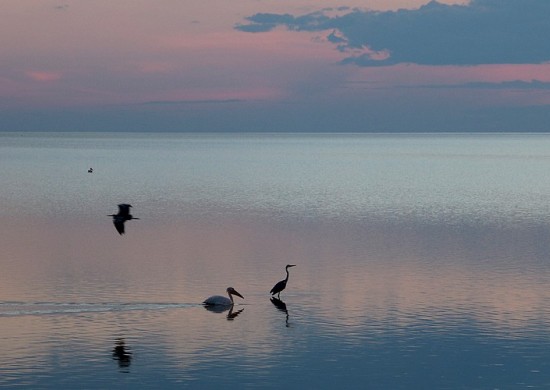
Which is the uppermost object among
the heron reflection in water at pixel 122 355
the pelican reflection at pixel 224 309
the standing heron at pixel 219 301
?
the standing heron at pixel 219 301

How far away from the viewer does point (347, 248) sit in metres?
48.0

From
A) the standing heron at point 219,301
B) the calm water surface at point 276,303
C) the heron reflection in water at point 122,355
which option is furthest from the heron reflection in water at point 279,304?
the heron reflection in water at point 122,355

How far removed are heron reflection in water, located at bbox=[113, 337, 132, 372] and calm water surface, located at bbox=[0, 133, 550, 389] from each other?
8 centimetres

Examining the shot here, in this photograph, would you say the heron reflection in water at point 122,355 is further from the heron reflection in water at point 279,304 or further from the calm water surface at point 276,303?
the heron reflection in water at point 279,304

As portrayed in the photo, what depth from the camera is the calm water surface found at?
83.7 ft

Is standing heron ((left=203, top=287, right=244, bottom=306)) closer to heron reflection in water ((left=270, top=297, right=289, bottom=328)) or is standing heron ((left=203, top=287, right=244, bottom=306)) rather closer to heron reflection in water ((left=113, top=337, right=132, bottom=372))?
heron reflection in water ((left=270, top=297, right=289, bottom=328))

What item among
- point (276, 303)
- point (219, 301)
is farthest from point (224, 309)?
point (276, 303)

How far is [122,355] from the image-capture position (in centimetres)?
2655

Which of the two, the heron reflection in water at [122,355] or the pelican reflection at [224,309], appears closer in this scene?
the heron reflection in water at [122,355]

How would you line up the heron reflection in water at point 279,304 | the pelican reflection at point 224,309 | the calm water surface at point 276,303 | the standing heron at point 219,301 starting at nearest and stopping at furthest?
1. the calm water surface at point 276,303
2. the pelican reflection at point 224,309
3. the heron reflection in water at point 279,304
4. the standing heron at point 219,301

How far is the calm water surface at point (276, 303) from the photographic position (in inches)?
1005

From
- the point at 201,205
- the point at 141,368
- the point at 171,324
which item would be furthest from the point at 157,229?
the point at 141,368

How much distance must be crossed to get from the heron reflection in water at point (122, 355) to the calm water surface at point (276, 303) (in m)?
0.08

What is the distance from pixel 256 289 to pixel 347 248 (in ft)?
39.9
